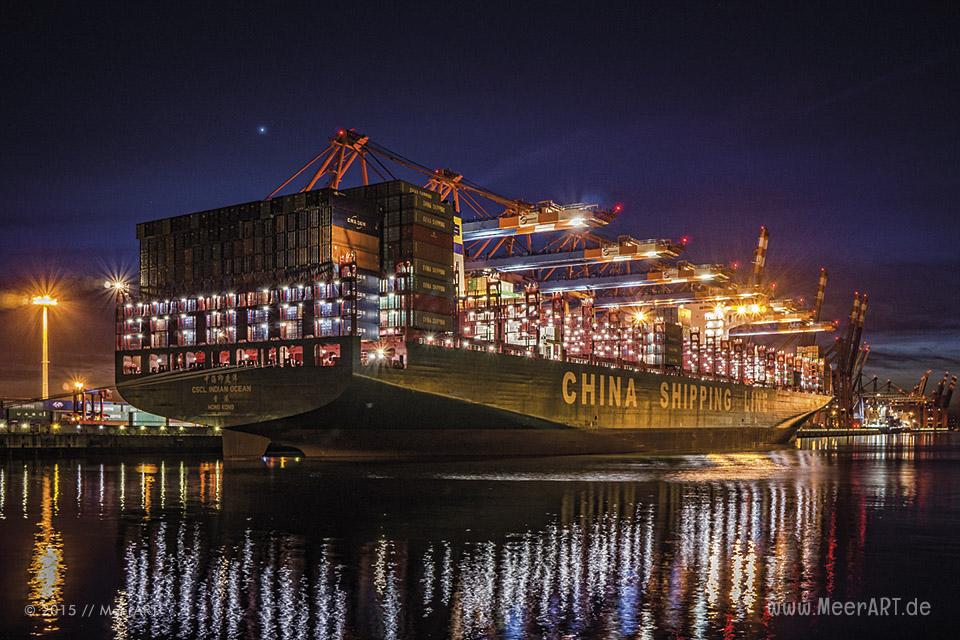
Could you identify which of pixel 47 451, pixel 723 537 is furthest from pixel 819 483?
pixel 47 451

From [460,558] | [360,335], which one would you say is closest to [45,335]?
[360,335]

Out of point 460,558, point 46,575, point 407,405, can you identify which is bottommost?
point 407,405

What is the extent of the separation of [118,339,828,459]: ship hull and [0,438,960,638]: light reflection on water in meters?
15.4

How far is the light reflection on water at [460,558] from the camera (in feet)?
37.8

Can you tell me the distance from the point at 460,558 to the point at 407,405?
32640 millimetres

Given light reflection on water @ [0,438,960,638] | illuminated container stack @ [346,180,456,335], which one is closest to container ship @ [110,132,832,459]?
illuminated container stack @ [346,180,456,335]

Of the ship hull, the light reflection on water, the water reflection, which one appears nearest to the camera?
the light reflection on water

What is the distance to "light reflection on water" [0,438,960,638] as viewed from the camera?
11531 mm

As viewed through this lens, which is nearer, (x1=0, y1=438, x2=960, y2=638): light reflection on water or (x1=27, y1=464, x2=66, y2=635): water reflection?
(x1=0, y1=438, x2=960, y2=638): light reflection on water

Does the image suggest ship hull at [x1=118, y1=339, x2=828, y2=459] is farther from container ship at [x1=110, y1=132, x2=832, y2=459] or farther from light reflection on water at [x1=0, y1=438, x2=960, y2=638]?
light reflection on water at [x1=0, y1=438, x2=960, y2=638]

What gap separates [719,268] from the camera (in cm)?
8050

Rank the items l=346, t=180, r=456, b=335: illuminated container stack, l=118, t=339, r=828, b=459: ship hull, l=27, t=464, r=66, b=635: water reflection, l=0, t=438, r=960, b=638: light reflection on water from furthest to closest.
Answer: l=346, t=180, r=456, b=335: illuminated container stack
l=118, t=339, r=828, b=459: ship hull
l=27, t=464, r=66, b=635: water reflection
l=0, t=438, r=960, b=638: light reflection on water

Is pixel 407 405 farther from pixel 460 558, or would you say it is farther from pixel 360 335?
pixel 460 558

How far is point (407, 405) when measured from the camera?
4859 cm
